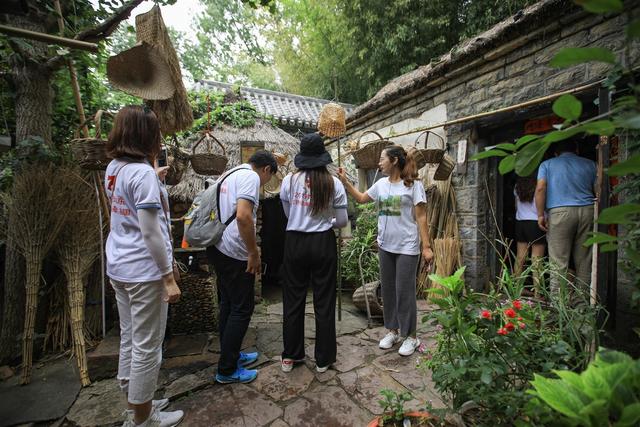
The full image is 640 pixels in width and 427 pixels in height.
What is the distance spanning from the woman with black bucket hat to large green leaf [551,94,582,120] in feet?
6.14

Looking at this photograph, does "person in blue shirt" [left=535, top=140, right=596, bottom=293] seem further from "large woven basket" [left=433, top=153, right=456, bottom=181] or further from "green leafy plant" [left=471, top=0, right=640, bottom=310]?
"green leafy plant" [left=471, top=0, right=640, bottom=310]

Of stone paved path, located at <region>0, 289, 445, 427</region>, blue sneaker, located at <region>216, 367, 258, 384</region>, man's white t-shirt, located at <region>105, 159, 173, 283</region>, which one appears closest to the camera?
man's white t-shirt, located at <region>105, 159, 173, 283</region>

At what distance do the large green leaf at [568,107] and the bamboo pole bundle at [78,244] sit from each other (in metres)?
3.43

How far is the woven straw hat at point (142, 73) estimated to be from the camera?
7.00ft

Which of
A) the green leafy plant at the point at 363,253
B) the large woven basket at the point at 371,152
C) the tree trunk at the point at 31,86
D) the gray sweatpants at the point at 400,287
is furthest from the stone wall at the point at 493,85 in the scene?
the tree trunk at the point at 31,86

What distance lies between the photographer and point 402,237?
2.80 meters

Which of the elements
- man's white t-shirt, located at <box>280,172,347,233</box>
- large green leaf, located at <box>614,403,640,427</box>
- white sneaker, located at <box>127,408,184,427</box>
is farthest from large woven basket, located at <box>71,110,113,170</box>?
large green leaf, located at <box>614,403,640,427</box>

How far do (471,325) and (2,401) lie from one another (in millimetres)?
3319

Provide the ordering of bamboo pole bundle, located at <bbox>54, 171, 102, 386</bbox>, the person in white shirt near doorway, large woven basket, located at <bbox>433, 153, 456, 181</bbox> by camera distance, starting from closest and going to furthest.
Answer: the person in white shirt near doorway → bamboo pole bundle, located at <bbox>54, 171, 102, 386</bbox> → large woven basket, located at <bbox>433, 153, 456, 181</bbox>

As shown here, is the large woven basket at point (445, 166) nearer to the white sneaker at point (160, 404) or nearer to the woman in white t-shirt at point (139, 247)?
the woman in white t-shirt at point (139, 247)

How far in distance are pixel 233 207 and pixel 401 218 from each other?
4.87 ft

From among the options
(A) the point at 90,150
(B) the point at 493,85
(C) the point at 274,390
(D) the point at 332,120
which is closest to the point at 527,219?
(B) the point at 493,85

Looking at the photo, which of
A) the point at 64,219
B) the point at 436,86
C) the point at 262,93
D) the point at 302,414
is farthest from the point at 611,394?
the point at 262,93

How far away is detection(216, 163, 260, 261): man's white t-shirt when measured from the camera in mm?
2340
